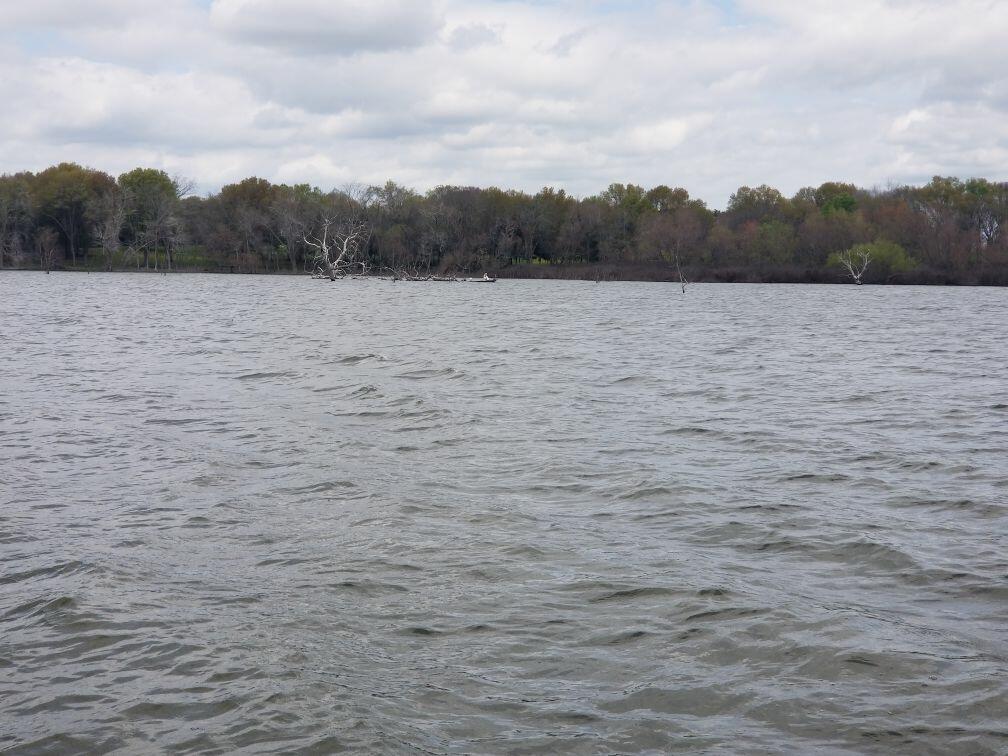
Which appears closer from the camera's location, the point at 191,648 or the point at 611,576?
the point at 191,648

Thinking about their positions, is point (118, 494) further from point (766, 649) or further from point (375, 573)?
point (766, 649)

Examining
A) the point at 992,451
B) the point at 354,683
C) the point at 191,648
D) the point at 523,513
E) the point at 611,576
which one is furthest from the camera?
the point at 992,451

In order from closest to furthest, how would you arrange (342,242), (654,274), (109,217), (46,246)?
(109,217) → (46,246) → (342,242) → (654,274)

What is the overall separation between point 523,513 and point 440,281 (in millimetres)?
116752

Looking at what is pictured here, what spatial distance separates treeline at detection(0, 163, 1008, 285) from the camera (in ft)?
415

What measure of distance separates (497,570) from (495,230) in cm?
13929

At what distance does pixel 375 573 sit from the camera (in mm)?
8930

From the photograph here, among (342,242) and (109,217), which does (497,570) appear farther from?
(109,217)

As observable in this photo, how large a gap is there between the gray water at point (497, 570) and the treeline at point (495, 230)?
108 meters

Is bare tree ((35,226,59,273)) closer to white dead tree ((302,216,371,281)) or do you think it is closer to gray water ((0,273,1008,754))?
white dead tree ((302,216,371,281))

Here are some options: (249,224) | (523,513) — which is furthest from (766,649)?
(249,224)

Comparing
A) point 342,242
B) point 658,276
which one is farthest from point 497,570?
point 658,276

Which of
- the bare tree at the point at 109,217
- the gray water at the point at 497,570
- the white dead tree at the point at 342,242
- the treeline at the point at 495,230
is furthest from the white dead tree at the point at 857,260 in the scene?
the gray water at the point at 497,570

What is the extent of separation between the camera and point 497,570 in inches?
357
